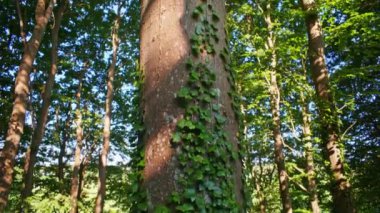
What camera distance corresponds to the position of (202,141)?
8.61 feet

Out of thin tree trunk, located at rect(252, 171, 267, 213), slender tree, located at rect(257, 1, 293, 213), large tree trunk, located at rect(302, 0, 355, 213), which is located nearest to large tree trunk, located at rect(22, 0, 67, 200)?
slender tree, located at rect(257, 1, 293, 213)

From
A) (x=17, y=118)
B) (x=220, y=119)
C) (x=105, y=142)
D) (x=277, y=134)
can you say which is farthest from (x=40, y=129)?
(x=220, y=119)

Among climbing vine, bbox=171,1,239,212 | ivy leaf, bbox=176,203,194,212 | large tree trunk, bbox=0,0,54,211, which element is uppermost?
large tree trunk, bbox=0,0,54,211

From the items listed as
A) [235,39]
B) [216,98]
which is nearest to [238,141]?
[216,98]

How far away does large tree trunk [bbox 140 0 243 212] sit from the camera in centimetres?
253

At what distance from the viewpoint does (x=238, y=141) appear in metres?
2.96

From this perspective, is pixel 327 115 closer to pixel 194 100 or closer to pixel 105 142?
pixel 194 100

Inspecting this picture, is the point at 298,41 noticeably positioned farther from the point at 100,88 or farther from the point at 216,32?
the point at 100,88

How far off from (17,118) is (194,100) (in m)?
8.02

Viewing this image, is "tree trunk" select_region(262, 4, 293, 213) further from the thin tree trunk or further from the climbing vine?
the climbing vine

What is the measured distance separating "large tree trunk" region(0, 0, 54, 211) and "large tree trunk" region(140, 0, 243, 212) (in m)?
7.28

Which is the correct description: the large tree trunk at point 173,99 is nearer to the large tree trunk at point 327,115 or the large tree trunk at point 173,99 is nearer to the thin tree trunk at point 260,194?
the large tree trunk at point 327,115

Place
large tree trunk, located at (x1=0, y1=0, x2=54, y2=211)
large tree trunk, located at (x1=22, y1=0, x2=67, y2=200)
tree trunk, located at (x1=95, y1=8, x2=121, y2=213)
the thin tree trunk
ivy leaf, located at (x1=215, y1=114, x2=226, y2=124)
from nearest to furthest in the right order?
ivy leaf, located at (x1=215, y1=114, x2=226, y2=124), large tree trunk, located at (x1=0, y1=0, x2=54, y2=211), large tree trunk, located at (x1=22, y1=0, x2=67, y2=200), tree trunk, located at (x1=95, y1=8, x2=121, y2=213), the thin tree trunk

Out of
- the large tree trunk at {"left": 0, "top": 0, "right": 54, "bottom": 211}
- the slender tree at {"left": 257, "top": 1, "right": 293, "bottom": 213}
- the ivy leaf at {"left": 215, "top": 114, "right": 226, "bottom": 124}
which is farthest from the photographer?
the slender tree at {"left": 257, "top": 1, "right": 293, "bottom": 213}
